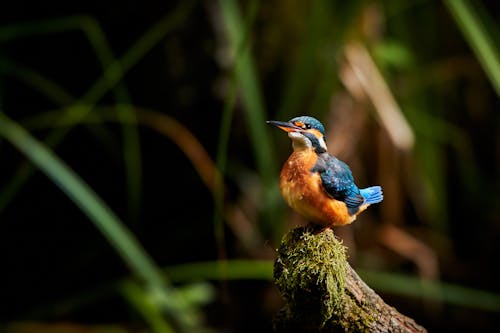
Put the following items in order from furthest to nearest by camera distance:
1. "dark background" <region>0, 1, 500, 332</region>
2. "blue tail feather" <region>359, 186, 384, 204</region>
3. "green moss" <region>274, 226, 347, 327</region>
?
"dark background" <region>0, 1, 500, 332</region>
"blue tail feather" <region>359, 186, 384, 204</region>
"green moss" <region>274, 226, 347, 327</region>

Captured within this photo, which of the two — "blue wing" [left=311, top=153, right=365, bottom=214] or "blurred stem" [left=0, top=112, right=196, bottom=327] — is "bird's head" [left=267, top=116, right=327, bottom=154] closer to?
"blue wing" [left=311, top=153, right=365, bottom=214]

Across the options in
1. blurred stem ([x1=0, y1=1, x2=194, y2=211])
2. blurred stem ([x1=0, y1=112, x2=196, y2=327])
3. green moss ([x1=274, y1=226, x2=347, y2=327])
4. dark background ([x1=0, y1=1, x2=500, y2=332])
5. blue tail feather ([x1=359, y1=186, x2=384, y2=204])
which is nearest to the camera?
green moss ([x1=274, y1=226, x2=347, y2=327])

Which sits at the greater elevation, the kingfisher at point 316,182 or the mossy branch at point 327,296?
the kingfisher at point 316,182

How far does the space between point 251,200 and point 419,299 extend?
0.89 meters

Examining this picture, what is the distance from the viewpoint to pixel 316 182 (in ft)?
3.94

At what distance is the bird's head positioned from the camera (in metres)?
1.15

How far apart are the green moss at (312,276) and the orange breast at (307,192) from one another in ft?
0.15

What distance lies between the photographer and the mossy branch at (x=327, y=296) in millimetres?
1139

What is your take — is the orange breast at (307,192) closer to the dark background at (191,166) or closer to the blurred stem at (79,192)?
the blurred stem at (79,192)

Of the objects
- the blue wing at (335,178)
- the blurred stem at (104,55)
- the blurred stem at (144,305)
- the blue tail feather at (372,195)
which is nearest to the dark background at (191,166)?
the blurred stem at (104,55)

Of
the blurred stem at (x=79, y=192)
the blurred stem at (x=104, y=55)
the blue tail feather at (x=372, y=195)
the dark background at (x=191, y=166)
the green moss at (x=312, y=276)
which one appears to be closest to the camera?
the green moss at (x=312, y=276)

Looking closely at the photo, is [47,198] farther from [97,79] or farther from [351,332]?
[351,332]

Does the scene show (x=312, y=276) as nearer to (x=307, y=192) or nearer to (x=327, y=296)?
(x=327, y=296)

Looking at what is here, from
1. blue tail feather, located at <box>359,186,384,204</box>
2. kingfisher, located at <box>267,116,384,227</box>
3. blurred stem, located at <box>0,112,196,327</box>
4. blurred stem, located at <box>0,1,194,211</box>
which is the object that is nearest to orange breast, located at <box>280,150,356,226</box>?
kingfisher, located at <box>267,116,384,227</box>
